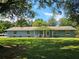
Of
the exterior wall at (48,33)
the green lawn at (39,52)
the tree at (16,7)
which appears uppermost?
the tree at (16,7)

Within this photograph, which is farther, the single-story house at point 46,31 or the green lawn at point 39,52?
the single-story house at point 46,31

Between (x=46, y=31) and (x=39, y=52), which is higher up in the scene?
(x=39, y=52)

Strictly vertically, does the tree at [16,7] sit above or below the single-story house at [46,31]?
above

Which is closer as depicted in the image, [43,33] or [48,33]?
[43,33]

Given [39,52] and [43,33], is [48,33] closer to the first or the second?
[43,33]

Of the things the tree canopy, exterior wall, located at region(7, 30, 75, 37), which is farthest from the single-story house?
the tree canopy

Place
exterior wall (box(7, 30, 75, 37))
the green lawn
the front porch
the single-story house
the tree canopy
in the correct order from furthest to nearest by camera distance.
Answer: the front porch → exterior wall (box(7, 30, 75, 37)) → the single-story house → the tree canopy → the green lawn

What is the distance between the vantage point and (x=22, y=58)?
13539 millimetres

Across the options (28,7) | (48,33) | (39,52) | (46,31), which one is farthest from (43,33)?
(39,52)

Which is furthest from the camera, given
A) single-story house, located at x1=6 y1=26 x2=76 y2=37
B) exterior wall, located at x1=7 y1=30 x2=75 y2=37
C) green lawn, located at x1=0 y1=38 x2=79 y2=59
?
exterior wall, located at x1=7 y1=30 x2=75 y2=37

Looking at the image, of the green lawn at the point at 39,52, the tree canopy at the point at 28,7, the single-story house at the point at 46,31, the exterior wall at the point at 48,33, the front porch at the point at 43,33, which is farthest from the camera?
the front porch at the point at 43,33

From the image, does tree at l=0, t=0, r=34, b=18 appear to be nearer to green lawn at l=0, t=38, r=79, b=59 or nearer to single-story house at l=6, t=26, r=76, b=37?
green lawn at l=0, t=38, r=79, b=59

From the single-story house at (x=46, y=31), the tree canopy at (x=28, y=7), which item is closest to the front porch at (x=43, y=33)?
the single-story house at (x=46, y=31)

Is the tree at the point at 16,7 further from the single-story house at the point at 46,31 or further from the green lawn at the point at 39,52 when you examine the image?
the single-story house at the point at 46,31
